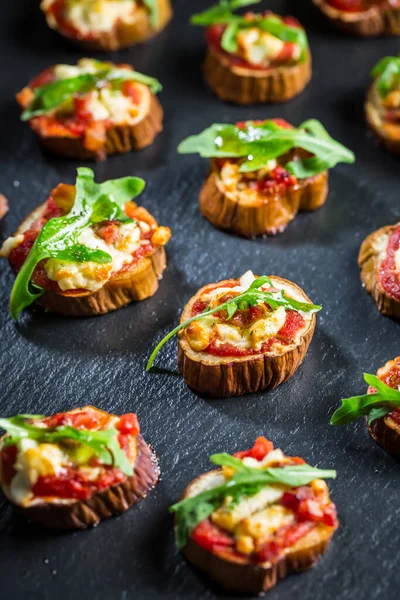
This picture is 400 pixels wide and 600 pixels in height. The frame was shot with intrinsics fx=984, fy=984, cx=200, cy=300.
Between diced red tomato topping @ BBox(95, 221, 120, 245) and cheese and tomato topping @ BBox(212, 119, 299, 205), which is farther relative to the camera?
cheese and tomato topping @ BBox(212, 119, 299, 205)

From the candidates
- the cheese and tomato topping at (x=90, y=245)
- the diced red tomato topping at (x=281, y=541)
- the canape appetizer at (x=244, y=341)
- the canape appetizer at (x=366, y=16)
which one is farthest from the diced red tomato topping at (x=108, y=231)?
the canape appetizer at (x=366, y=16)

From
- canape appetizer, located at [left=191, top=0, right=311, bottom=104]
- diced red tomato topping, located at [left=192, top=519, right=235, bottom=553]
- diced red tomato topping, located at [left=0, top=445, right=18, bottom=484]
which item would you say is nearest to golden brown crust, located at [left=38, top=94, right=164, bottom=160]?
canape appetizer, located at [left=191, top=0, right=311, bottom=104]

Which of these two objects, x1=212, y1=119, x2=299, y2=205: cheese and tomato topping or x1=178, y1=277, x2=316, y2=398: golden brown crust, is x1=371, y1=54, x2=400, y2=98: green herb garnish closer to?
x1=212, y1=119, x2=299, y2=205: cheese and tomato topping

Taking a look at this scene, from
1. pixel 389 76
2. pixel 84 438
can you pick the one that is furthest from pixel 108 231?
pixel 389 76

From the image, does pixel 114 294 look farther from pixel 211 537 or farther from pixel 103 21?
pixel 103 21

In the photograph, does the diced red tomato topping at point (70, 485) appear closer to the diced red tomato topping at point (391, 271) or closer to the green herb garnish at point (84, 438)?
the green herb garnish at point (84, 438)

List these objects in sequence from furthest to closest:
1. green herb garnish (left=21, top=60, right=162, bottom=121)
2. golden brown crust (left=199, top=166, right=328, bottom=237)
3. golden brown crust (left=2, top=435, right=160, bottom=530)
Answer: green herb garnish (left=21, top=60, right=162, bottom=121)
golden brown crust (left=199, top=166, right=328, bottom=237)
golden brown crust (left=2, top=435, right=160, bottom=530)
